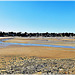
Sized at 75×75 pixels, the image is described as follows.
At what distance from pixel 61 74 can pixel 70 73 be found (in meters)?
0.56

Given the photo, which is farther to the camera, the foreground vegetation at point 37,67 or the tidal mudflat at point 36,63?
the tidal mudflat at point 36,63

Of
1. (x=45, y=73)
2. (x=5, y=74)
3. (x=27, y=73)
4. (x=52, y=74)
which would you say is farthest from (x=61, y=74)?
(x=5, y=74)

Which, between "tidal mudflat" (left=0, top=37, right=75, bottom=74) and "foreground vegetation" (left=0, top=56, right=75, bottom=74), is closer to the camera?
"foreground vegetation" (left=0, top=56, right=75, bottom=74)

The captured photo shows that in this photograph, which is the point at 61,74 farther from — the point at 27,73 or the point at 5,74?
the point at 5,74

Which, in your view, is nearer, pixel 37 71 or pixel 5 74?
pixel 5 74

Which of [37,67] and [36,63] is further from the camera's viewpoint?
[36,63]

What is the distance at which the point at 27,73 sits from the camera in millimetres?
4895

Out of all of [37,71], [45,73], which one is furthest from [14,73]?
[45,73]

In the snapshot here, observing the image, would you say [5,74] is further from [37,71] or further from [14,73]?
[37,71]

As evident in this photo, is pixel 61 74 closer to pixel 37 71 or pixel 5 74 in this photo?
pixel 37 71

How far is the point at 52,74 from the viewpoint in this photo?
4.71 m

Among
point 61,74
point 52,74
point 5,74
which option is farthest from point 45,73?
point 5,74

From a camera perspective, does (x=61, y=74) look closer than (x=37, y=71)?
Yes

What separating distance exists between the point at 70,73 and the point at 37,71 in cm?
170
